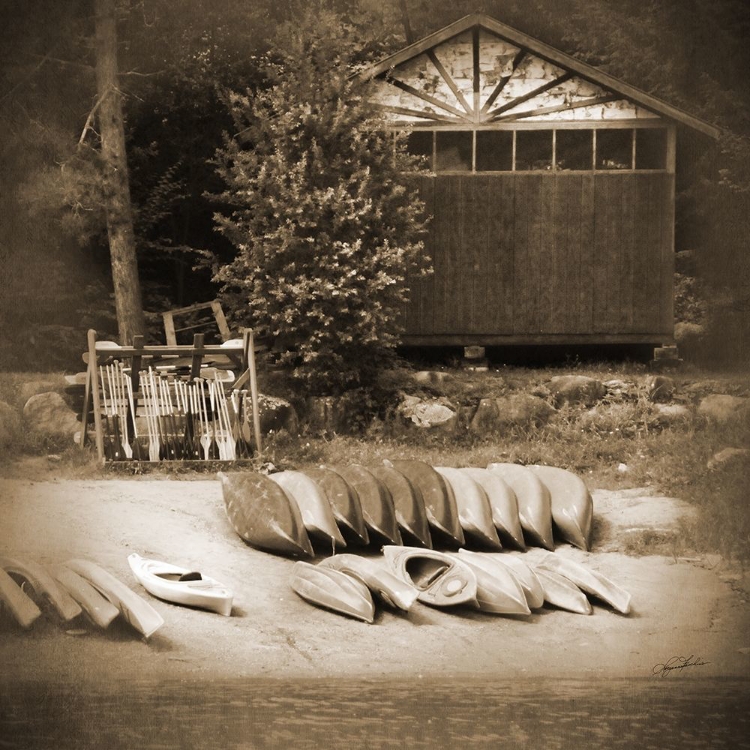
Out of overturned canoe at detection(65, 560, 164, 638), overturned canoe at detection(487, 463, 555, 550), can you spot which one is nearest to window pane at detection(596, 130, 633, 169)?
overturned canoe at detection(487, 463, 555, 550)

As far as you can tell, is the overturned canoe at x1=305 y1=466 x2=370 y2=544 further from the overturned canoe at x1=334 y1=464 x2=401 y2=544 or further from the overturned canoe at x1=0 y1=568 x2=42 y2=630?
the overturned canoe at x1=0 y1=568 x2=42 y2=630

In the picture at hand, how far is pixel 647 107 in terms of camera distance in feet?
29.1

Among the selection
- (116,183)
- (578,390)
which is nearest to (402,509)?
(578,390)

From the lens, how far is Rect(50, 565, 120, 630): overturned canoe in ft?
14.9

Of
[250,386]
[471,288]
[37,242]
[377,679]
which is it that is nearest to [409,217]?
[471,288]

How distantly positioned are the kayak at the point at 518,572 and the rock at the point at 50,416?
314 centimetres

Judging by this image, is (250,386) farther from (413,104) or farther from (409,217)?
(413,104)

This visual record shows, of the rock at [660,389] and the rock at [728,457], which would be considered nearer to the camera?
the rock at [728,457]

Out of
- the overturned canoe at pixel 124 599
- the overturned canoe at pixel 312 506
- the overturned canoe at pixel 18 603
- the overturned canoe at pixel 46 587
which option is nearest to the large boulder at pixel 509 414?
the overturned canoe at pixel 312 506

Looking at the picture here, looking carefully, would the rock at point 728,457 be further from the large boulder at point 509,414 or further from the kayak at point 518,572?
the kayak at point 518,572

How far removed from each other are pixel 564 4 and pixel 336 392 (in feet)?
11.7

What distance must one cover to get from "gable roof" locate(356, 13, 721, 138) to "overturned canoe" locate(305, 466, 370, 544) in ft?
11.6

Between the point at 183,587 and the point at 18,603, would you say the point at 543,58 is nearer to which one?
the point at 183,587

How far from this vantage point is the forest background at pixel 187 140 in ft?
25.6
